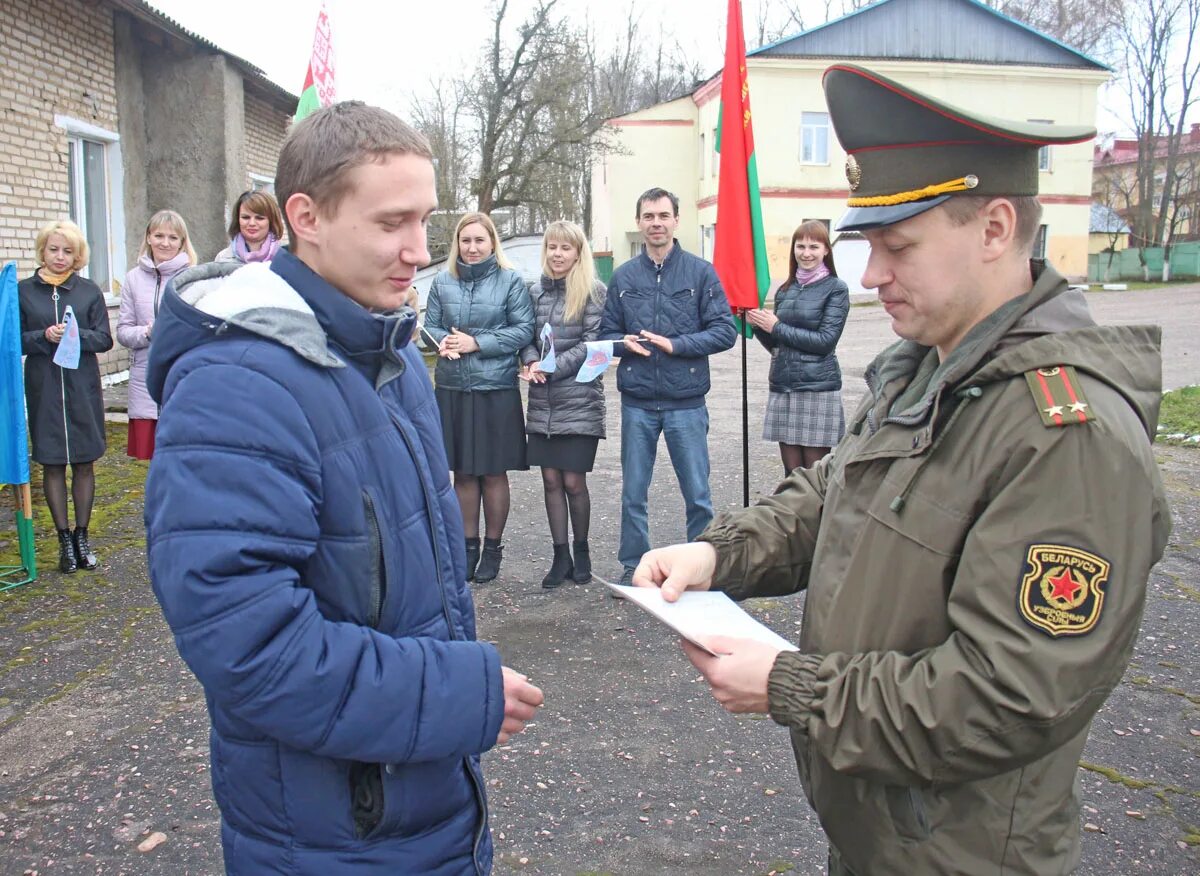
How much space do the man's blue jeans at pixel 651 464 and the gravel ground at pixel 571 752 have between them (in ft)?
1.51

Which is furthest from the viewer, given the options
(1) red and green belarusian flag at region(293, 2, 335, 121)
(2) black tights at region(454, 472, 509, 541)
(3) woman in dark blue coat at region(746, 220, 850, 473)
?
(3) woman in dark blue coat at region(746, 220, 850, 473)

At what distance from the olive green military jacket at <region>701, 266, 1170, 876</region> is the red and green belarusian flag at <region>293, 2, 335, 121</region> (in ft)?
16.4

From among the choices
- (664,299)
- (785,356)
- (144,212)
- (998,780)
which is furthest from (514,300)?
(144,212)

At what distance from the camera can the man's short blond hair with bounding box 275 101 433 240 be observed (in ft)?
5.50

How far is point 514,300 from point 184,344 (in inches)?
184

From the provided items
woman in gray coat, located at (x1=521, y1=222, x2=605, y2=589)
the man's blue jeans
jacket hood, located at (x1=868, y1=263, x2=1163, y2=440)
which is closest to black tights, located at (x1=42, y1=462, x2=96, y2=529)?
woman in gray coat, located at (x1=521, y1=222, x2=605, y2=589)

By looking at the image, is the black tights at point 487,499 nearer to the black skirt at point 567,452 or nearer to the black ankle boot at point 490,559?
the black ankle boot at point 490,559

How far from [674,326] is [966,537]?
4.66m

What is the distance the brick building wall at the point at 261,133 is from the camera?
17.0m

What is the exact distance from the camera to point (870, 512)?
1699 millimetres

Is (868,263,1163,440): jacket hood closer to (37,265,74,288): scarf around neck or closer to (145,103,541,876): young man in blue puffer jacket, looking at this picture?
(145,103,541,876): young man in blue puffer jacket

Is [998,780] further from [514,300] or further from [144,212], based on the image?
[144,212]

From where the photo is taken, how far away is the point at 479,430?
6141 millimetres

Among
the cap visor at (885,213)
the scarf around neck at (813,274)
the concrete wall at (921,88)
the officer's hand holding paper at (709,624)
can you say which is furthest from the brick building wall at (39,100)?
the concrete wall at (921,88)
